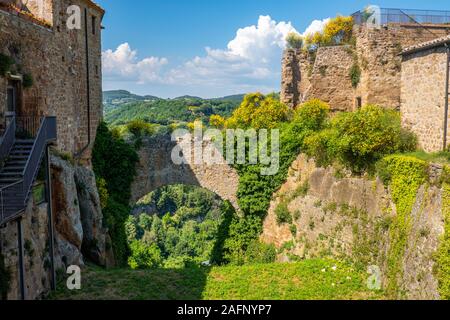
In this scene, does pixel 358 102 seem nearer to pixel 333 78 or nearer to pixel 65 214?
pixel 333 78

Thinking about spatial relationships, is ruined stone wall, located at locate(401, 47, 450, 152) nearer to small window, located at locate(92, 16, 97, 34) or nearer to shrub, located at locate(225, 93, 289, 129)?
shrub, located at locate(225, 93, 289, 129)

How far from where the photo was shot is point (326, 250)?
672 inches

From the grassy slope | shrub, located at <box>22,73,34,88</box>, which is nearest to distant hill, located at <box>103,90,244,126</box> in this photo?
shrub, located at <box>22,73,34,88</box>

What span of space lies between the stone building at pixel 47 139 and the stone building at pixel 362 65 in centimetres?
1170

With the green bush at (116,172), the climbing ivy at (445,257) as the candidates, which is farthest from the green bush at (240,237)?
the climbing ivy at (445,257)

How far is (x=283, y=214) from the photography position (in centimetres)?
1984

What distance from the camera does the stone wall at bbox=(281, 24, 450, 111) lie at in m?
21.9

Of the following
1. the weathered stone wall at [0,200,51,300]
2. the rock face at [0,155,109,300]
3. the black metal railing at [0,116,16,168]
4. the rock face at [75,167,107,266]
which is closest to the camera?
the weathered stone wall at [0,200,51,300]

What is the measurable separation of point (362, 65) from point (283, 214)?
9.37 meters

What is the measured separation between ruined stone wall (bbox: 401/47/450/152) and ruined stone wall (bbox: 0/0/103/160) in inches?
533

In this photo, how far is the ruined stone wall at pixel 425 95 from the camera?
46.9 ft

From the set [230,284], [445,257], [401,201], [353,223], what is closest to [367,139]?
[401,201]

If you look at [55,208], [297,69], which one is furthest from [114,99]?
[55,208]

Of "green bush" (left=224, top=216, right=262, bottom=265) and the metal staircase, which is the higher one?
the metal staircase
